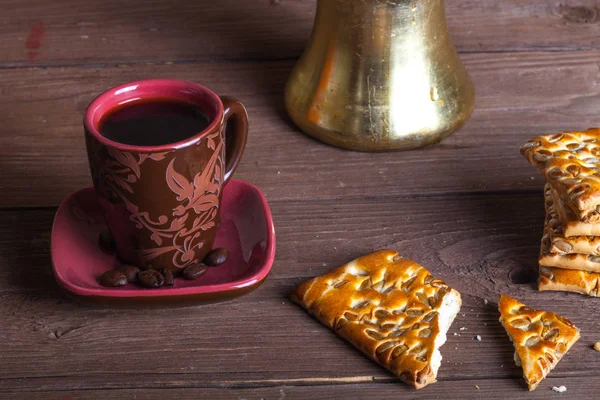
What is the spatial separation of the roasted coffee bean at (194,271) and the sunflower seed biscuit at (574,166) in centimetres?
32

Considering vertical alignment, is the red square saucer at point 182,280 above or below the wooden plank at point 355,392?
above

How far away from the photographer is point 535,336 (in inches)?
27.4

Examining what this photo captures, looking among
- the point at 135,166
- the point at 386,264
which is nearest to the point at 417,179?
the point at 386,264

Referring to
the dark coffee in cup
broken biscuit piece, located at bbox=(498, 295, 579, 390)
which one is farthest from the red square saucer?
broken biscuit piece, located at bbox=(498, 295, 579, 390)

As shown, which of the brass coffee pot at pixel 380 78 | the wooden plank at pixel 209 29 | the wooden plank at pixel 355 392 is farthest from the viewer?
the wooden plank at pixel 209 29

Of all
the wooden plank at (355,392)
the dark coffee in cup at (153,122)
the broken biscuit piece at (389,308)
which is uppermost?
the dark coffee in cup at (153,122)

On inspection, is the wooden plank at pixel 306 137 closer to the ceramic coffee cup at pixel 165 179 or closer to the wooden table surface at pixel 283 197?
the wooden table surface at pixel 283 197

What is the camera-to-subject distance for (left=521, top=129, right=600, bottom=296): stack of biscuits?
71 centimetres

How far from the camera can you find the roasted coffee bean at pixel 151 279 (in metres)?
0.71

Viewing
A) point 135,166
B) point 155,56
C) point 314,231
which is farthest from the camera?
point 155,56

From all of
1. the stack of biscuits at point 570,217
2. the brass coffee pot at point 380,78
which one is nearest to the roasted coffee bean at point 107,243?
the brass coffee pot at point 380,78

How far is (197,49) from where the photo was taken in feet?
3.65

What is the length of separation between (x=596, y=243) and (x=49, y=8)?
0.84 meters

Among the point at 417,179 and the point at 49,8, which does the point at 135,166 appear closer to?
the point at 417,179
